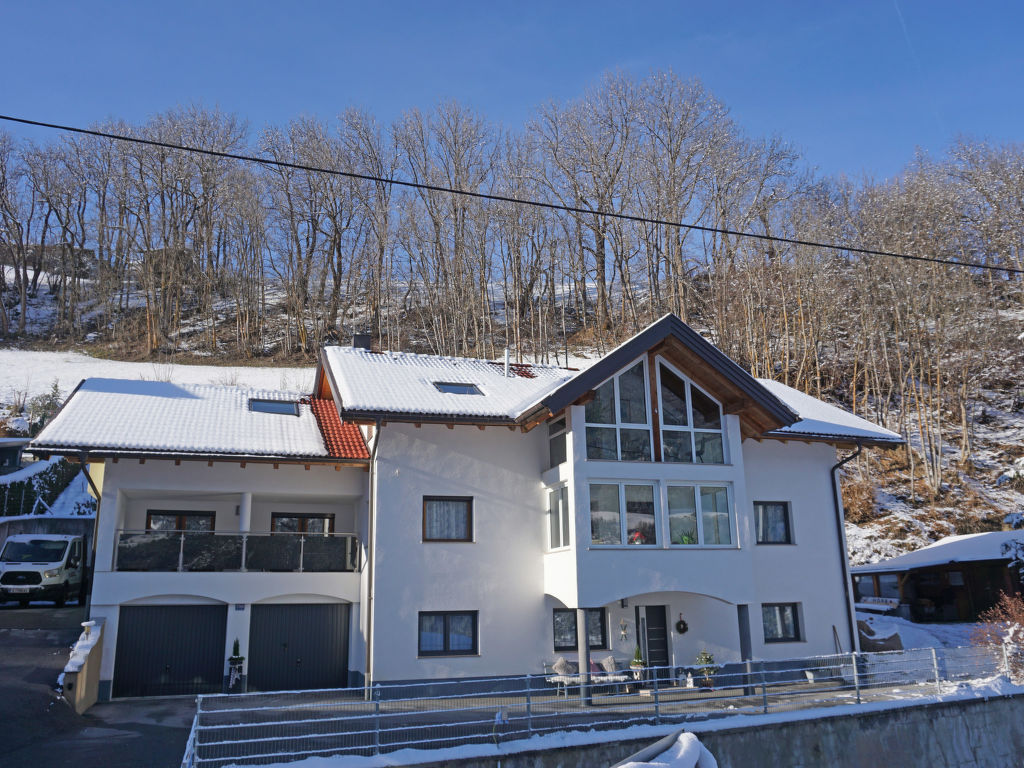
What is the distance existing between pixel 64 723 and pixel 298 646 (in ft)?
16.9

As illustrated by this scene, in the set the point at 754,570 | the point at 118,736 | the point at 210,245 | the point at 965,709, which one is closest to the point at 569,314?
the point at 210,245

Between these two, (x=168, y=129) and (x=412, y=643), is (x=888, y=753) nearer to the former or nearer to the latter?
(x=412, y=643)

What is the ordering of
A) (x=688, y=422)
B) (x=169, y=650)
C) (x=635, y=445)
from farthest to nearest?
(x=688, y=422) < (x=635, y=445) < (x=169, y=650)

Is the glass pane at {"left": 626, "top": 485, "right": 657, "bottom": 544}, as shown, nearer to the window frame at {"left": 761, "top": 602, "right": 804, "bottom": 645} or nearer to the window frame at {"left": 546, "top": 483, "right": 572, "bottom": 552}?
the window frame at {"left": 546, "top": 483, "right": 572, "bottom": 552}

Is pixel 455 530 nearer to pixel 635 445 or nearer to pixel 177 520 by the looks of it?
pixel 635 445

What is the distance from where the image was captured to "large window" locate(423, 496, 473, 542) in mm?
16469

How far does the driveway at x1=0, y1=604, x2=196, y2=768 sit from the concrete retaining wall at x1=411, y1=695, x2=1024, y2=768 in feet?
14.6

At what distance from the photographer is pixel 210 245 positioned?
4816 centimetres

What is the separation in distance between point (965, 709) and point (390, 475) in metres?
11.7

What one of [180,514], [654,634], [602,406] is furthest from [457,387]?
[654,634]

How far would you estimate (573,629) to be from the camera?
16906 mm

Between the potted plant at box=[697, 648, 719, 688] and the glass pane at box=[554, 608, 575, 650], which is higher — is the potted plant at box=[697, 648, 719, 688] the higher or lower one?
the lower one

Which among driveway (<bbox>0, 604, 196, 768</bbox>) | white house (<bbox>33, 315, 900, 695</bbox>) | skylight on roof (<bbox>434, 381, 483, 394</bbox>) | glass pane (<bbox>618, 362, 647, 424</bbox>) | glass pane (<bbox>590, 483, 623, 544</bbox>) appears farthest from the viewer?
skylight on roof (<bbox>434, 381, 483, 394</bbox>)

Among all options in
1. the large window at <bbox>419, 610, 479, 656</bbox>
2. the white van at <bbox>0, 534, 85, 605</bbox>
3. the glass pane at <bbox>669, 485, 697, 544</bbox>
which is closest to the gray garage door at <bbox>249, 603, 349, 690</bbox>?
the large window at <bbox>419, 610, 479, 656</bbox>
